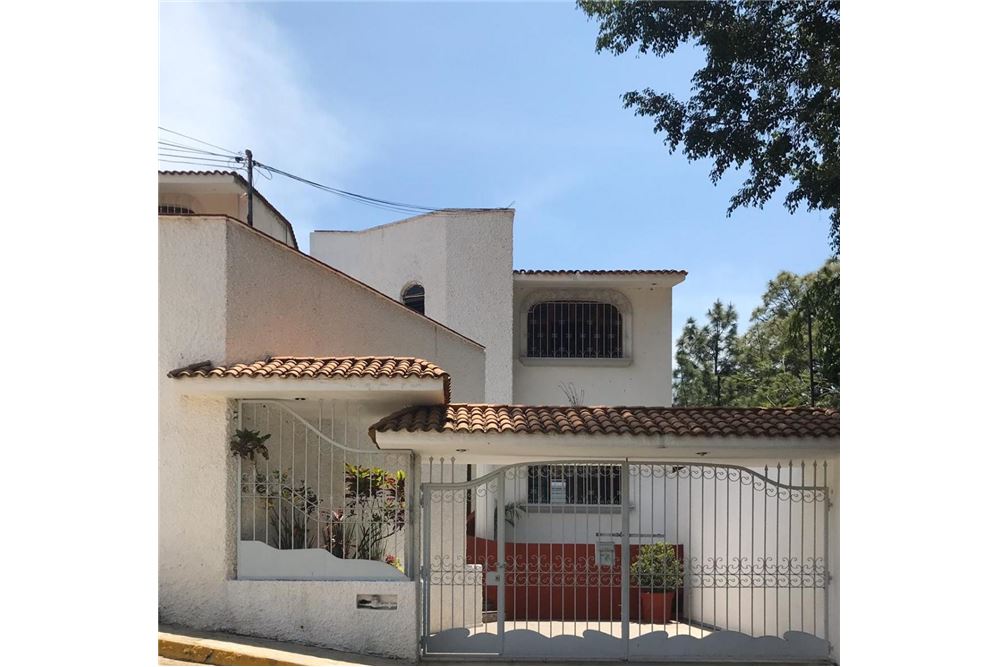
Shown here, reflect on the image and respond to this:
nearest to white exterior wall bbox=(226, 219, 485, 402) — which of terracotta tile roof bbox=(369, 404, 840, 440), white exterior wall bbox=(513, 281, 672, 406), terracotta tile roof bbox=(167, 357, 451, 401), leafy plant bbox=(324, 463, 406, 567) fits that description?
terracotta tile roof bbox=(167, 357, 451, 401)

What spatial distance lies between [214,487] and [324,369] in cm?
167

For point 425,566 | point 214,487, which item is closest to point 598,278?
point 425,566

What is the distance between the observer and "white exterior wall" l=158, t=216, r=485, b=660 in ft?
25.8

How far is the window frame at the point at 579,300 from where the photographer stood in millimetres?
18641

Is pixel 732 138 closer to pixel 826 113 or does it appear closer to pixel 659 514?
pixel 826 113

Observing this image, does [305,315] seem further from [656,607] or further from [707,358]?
[707,358]

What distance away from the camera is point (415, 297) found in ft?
60.4

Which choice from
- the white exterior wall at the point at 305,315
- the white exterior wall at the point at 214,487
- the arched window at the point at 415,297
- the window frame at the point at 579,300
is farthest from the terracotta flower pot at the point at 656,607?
the arched window at the point at 415,297

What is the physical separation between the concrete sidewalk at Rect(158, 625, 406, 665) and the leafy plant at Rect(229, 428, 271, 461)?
69.0 inches

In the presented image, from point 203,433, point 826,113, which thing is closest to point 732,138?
point 826,113

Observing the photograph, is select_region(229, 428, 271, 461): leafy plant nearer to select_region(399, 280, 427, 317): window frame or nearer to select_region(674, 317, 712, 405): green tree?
select_region(399, 280, 427, 317): window frame
